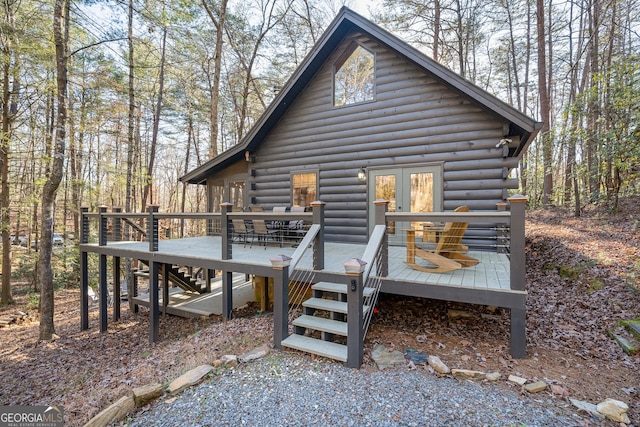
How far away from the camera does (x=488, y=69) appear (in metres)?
16.4

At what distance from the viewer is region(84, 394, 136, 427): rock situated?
104 inches

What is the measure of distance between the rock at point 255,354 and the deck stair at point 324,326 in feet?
0.80

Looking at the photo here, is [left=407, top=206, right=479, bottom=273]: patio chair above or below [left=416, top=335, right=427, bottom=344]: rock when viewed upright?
above

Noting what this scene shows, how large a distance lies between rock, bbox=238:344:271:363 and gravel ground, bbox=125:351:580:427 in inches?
10.5

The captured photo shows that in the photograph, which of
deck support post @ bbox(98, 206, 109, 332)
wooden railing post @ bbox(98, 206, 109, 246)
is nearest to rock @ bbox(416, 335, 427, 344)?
deck support post @ bbox(98, 206, 109, 332)

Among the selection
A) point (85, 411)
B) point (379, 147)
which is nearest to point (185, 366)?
point (85, 411)

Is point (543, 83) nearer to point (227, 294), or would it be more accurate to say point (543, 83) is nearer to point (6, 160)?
point (227, 294)

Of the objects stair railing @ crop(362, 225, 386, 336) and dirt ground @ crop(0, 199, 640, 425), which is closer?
dirt ground @ crop(0, 199, 640, 425)

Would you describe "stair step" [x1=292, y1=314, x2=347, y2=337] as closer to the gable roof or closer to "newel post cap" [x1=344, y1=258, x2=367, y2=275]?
"newel post cap" [x1=344, y1=258, x2=367, y2=275]

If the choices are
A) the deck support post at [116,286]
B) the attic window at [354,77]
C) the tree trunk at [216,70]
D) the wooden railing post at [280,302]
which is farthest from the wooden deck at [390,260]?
the tree trunk at [216,70]

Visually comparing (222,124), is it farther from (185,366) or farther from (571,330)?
(571,330)

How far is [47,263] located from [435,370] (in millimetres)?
8804

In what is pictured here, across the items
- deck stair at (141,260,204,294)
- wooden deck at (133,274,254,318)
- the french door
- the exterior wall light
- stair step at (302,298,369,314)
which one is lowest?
wooden deck at (133,274,254,318)

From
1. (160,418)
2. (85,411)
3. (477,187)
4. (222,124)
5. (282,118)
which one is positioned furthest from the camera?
(222,124)
